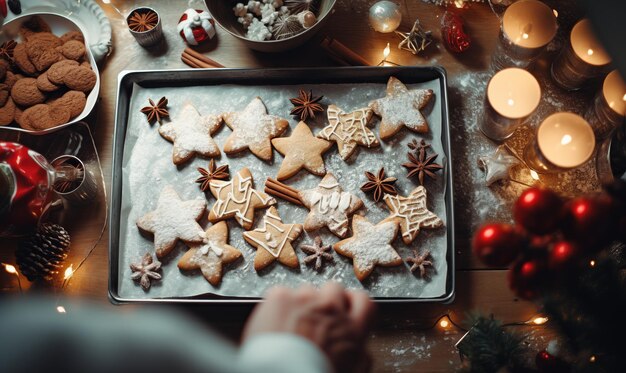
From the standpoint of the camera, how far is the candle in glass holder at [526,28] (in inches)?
60.6

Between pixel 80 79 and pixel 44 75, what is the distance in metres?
0.12

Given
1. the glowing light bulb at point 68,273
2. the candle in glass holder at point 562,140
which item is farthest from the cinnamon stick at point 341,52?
the glowing light bulb at point 68,273

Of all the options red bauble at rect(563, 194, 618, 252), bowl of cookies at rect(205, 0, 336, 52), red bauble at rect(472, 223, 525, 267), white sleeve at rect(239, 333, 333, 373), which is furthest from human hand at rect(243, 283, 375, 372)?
bowl of cookies at rect(205, 0, 336, 52)

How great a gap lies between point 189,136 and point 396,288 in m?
0.80

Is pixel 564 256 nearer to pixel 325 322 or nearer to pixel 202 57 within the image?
pixel 325 322

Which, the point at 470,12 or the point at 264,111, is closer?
the point at 264,111

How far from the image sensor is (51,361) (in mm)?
568

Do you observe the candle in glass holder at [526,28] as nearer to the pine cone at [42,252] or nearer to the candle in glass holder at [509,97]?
the candle in glass holder at [509,97]

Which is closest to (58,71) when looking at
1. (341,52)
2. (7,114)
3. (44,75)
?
(44,75)

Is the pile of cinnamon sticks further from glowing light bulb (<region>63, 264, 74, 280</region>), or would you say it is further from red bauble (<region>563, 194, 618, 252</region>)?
red bauble (<region>563, 194, 618, 252</region>)

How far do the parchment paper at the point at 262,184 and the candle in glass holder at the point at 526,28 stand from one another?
26 centimetres

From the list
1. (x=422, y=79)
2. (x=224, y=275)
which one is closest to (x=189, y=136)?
(x=224, y=275)

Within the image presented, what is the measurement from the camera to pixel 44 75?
159 cm

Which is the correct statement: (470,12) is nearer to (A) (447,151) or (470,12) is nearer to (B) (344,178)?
(A) (447,151)
